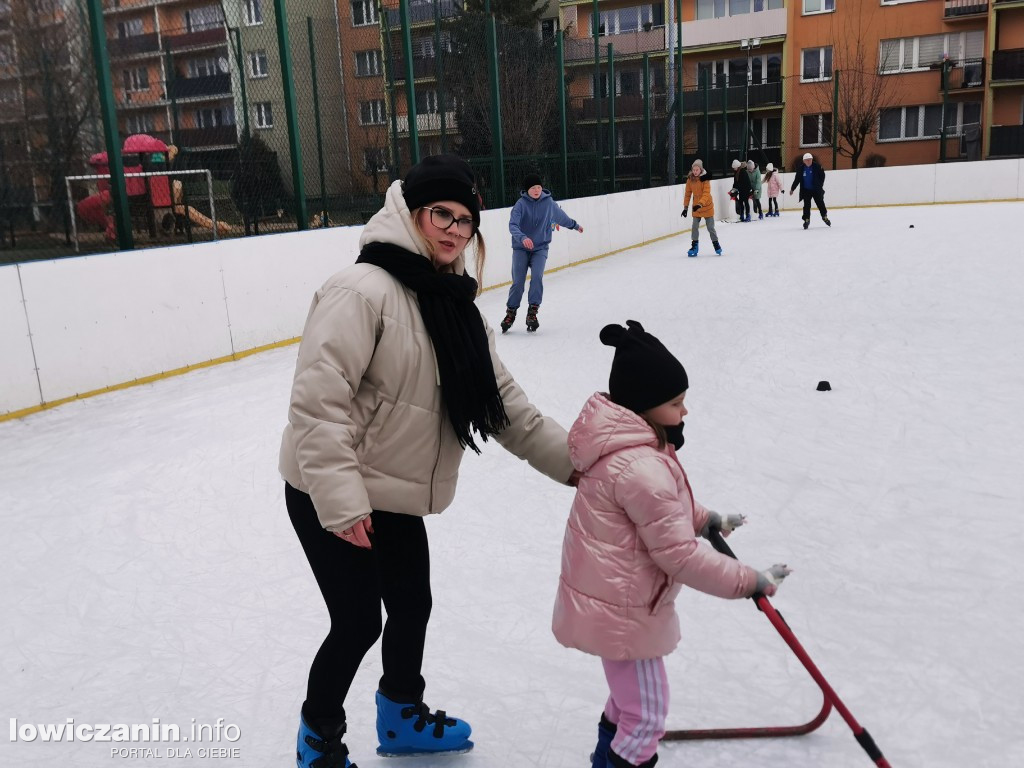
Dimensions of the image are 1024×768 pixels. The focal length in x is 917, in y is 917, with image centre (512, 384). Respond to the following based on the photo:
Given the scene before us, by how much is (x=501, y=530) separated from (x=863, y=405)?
248 centimetres

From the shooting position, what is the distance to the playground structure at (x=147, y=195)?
20.8 feet

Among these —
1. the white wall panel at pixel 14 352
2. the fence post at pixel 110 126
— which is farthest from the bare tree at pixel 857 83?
the white wall panel at pixel 14 352

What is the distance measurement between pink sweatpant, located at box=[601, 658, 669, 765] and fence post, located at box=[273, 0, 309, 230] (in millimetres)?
7055

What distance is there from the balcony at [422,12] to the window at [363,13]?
23cm

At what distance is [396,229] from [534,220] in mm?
6049

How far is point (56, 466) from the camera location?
4.51m

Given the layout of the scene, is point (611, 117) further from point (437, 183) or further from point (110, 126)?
point (437, 183)

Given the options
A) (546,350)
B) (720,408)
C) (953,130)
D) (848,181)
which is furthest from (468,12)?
(953,130)

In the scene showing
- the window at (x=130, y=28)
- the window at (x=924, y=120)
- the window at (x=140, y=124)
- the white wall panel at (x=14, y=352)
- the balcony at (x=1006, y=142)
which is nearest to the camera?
the white wall panel at (x=14, y=352)

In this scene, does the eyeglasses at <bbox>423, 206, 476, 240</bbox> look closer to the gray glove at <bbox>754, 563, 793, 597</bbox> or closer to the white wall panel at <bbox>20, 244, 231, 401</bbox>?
the gray glove at <bbox>754, 563, 793, 597</bbox>

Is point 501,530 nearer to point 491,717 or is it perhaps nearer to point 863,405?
point 491,717

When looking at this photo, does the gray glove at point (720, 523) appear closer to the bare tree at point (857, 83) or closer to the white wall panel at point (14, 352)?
the white wall panel at point (14, 352)

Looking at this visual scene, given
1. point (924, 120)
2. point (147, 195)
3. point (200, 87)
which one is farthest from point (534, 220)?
point (924, 120)

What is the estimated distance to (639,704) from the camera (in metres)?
1.76
